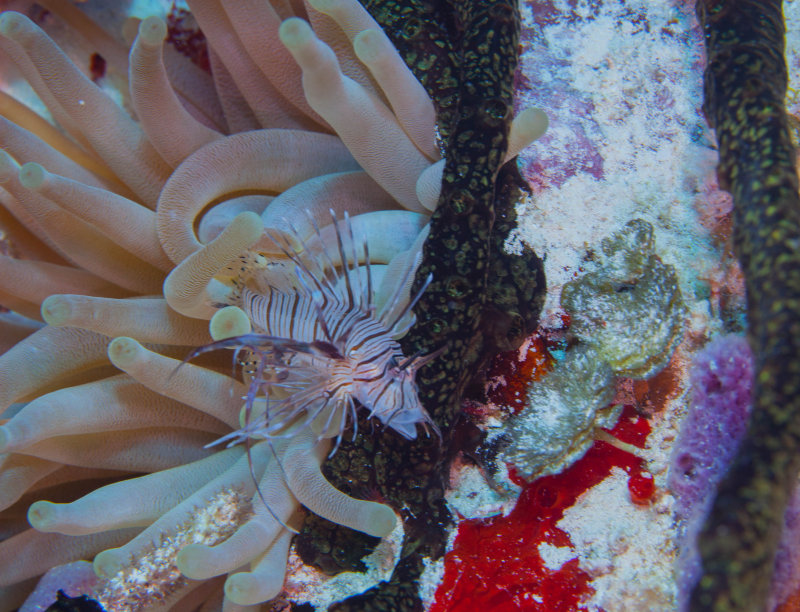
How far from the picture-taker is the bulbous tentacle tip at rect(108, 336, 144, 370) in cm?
187

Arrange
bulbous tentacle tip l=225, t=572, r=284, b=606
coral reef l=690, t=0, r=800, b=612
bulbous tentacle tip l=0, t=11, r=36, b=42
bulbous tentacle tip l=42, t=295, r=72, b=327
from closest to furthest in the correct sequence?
coral reef l=690, t=0, r=800, b=612, bulbous tentacle tip l=225, t=572, r=284, b=606, bulbous tentacle tip l=42, t=295, r=72, b=327, bulbous tentacle tip l=0, t=11, r=36, b=42

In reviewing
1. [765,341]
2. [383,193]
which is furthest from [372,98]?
[765,341]

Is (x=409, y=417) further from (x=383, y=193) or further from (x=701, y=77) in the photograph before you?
(x=701, y=77)

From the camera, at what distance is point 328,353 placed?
1739mm

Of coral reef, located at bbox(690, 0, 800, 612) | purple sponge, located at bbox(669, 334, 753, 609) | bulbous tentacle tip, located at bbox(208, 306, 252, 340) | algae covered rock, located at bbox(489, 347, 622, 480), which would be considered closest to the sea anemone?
bulbous tentacle tip, located at bbox(208, 306, 252, 340)

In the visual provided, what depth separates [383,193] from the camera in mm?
2416

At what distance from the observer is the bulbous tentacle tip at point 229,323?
181cm

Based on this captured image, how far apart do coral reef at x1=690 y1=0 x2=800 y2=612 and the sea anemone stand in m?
0.67

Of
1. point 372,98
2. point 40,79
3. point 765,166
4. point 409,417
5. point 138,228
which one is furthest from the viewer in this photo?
point 40,79

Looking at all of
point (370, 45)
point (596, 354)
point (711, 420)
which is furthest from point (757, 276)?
point (370, 45)

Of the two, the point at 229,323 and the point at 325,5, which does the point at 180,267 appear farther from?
the point at 325,5

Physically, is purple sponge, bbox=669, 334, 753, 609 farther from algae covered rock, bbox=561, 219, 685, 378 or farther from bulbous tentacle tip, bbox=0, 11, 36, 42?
bulbous tentacle tip, bbox=0, 11, 36, 42

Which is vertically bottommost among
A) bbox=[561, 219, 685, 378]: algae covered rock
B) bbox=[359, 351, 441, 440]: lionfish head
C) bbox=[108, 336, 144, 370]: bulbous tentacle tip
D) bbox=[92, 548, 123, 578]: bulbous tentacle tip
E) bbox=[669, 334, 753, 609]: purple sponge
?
bbox=[92, 548, 123, 578]: bulbous tentacle tip

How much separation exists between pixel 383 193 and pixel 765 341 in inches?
61.9
